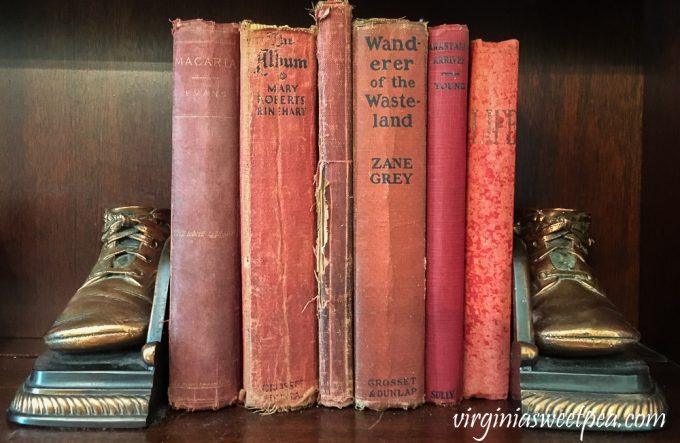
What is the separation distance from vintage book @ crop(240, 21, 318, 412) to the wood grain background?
29 centimetres

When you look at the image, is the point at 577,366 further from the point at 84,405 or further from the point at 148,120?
the point at 148,120

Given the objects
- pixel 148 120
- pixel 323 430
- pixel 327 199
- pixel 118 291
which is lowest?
pixel 323 430

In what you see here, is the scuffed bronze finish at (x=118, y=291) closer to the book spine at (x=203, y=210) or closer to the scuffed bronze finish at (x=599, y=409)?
the book spine at (x=203, y=210)

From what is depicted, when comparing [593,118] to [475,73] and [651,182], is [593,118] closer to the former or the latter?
[651,182]

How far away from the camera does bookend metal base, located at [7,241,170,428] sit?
0.65 m

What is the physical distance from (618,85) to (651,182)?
143mm

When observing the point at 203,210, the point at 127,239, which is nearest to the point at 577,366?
the point at 203,210

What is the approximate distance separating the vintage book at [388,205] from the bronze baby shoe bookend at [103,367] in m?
0.20

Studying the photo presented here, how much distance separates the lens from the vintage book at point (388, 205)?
0.67m

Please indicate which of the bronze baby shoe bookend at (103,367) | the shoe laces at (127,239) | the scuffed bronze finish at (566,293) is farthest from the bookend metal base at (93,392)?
the scuffed bronze finish at (566,293)

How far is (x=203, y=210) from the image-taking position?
68 centimetres

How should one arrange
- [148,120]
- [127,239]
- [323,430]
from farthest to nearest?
[148,120], [127,239], [323,430]

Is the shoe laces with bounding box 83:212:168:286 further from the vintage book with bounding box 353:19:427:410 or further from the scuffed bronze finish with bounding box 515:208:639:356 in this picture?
the scuffed bronze finish with bounding box 515:208:639:356

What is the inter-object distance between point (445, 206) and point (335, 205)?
0.37ft
